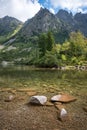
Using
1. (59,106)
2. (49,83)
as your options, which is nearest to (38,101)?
(59,106)

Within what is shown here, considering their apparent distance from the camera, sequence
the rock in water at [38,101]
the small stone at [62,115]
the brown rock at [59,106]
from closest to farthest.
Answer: the small stone at [62,115] < the brown rock at [59,106] < the rock in water at [38,101]

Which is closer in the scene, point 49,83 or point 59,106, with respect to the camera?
point 59,106

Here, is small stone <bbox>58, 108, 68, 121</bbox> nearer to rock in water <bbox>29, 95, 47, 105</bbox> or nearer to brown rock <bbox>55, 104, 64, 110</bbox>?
brown rock <bbox>55, 104, 64, 110</bbox>

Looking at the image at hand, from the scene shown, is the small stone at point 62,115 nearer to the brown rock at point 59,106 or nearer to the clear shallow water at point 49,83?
the brown rock at point 59,106

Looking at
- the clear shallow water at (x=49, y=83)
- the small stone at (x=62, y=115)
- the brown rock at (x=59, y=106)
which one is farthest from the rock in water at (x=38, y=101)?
the clear shallow water at (x=49, y=83)

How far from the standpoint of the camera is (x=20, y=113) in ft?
51.8

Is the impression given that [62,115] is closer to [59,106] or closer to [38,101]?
[59,106]

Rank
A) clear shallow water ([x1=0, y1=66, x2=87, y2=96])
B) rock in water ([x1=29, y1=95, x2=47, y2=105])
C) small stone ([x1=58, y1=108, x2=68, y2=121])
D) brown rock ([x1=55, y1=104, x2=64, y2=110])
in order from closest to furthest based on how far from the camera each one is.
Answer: small stone ([x1=58, y1=108, x2=68, y2=121])
brown rock ([x1=55, y1=104, x2=64, y2=110])
rock in water ([x1=29, y1=95, x2=47, y2=105])
clear shallow water ([x1=0, y1=66, x2=87, y2=96])

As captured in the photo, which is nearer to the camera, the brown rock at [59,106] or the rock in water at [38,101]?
the brown rock at [59,106]

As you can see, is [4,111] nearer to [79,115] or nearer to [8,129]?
[8,129]

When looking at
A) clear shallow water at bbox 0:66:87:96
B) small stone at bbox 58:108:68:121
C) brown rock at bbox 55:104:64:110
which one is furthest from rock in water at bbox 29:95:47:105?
clear shallow water at bbox 0:66:87:96

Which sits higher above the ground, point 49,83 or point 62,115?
point 49,83

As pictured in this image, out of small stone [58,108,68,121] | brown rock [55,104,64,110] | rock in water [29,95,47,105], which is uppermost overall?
rock in water [29,95,47,105]

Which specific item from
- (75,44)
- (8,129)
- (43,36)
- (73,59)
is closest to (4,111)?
(8,129)
